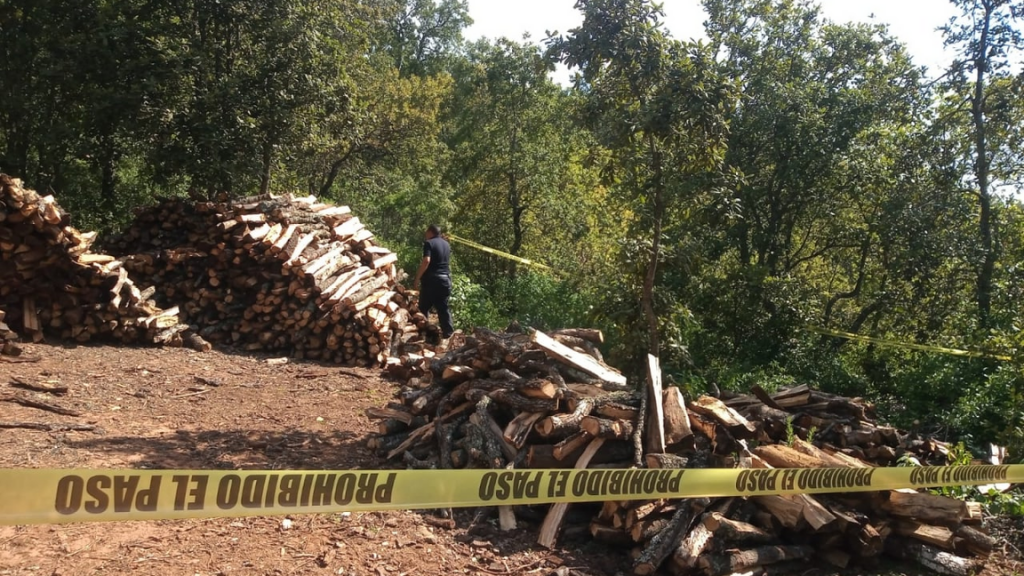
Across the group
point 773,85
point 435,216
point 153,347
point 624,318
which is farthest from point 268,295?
point 773,85

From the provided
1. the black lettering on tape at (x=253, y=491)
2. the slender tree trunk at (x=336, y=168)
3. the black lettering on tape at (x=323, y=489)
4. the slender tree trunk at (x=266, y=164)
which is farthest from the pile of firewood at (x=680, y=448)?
the slender tree trunk at (x=336, y=168)

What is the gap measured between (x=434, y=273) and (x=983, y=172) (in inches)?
346

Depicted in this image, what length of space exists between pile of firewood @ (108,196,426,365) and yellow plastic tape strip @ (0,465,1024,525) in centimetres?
674

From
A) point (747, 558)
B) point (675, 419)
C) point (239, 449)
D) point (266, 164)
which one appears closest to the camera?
point (747, 558)

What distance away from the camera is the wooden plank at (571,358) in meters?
6.75

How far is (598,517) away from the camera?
4.98 meters

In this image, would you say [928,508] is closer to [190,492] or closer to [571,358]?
[571,358]

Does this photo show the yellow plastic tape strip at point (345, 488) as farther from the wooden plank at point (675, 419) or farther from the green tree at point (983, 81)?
the green tree at point (983, 81)

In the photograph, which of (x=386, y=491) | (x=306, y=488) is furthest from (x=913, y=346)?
(x=306, y=488)

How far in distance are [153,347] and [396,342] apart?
11.2 ft

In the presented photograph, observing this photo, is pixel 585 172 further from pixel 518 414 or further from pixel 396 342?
pixel 518 414

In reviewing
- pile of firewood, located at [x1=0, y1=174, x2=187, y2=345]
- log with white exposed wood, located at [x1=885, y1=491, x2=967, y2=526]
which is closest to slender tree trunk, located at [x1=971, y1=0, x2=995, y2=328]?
log with white exposed wood, located at [x1=885, y1=491, x2=967, y2=526]

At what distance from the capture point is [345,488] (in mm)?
3223

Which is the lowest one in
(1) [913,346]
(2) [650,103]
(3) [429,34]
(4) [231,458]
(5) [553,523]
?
(4) [231,458]
